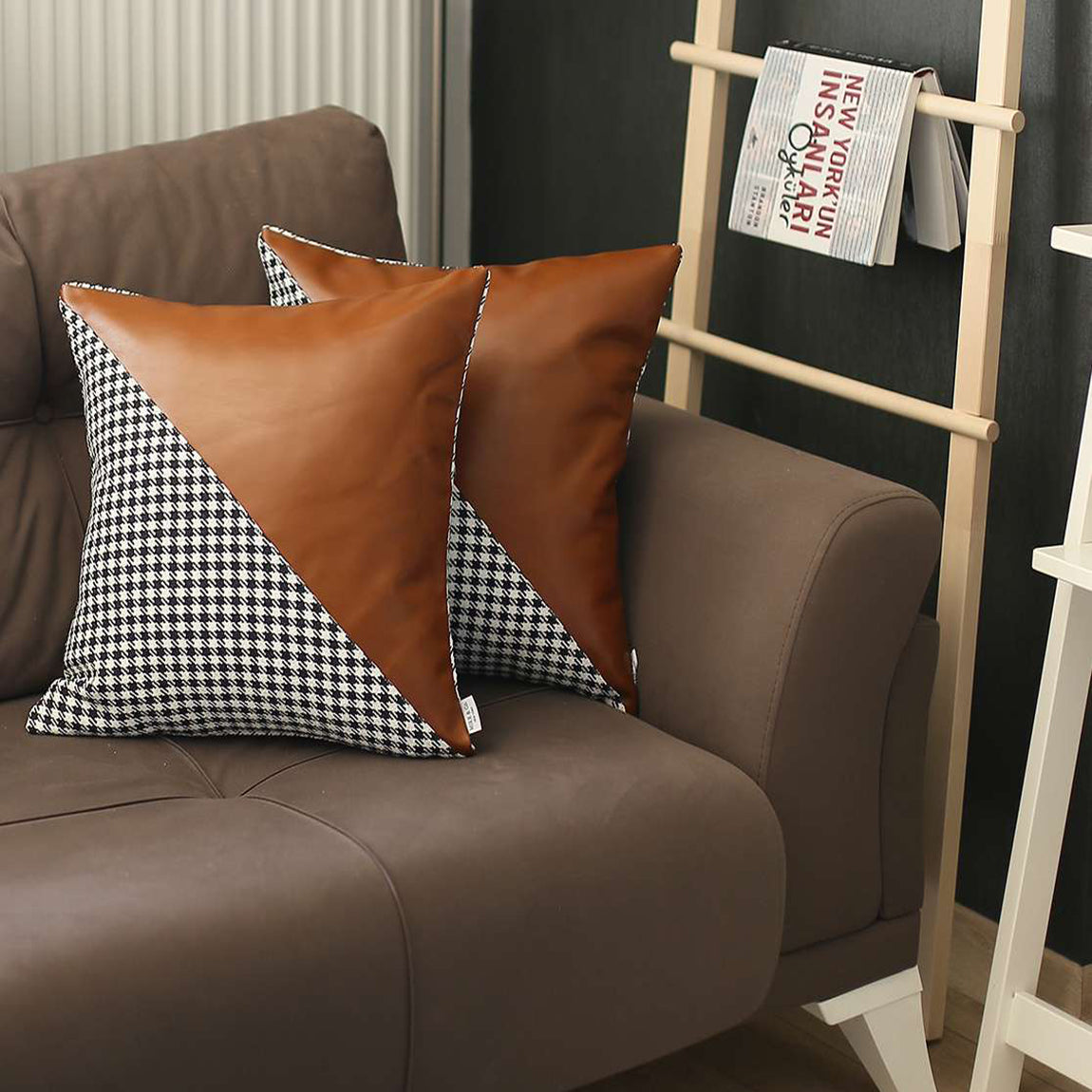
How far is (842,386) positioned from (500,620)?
1.60 ft

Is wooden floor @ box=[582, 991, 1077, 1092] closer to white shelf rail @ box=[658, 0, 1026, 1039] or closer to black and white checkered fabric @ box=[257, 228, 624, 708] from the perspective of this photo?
white shelf rail @ box=[658, 0, 1026, 1039]

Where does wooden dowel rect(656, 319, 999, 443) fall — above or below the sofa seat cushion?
above

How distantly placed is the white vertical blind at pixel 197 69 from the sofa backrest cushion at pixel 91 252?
489mm

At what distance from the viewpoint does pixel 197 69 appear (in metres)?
2.30

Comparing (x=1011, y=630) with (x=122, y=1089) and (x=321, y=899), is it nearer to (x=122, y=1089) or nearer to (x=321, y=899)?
(x=321, y=899)

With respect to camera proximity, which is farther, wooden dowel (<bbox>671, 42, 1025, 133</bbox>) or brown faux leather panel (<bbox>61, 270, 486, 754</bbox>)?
wooden dowel (<bbox>671, 42, 1025, 133</bbox>)

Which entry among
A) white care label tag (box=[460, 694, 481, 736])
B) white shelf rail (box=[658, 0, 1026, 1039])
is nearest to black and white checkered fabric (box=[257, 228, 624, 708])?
white care label tag (box=[460, 694, 481, 736])

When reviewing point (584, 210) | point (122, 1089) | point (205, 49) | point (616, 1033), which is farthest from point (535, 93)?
point (122, 1089)

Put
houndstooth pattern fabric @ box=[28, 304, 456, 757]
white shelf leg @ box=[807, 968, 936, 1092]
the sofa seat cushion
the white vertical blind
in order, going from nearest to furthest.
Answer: the sofa seat cushion < houndstooth pattern fabric @ box=[28, 304, 456, 757] < white shelf leg @ box=[807, 968, 936, 1092] < the white vertical blind

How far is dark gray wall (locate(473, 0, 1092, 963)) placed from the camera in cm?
179

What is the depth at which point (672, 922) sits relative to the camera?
1.43 metres

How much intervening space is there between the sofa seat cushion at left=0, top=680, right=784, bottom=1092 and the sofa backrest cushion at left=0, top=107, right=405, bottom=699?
155 mm

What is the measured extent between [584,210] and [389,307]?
3.21 ft

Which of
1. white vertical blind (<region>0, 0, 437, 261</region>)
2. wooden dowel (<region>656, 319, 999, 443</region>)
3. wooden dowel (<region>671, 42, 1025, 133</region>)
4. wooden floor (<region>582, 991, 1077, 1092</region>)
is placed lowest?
wooden floor (<region>582, 991, 1077, 1092</region>)
